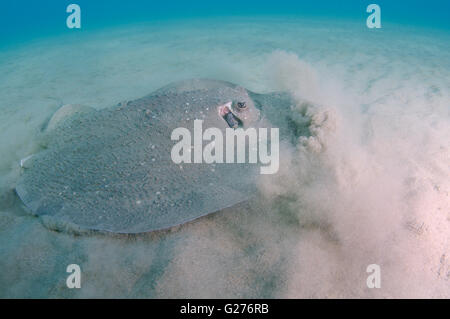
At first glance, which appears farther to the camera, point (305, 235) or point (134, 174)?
point (134, 174)

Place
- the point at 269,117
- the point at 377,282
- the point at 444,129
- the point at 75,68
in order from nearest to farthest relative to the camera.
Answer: the point at 377,282 → the point at 269,117 → the point at 444,129 → the point at 75,68

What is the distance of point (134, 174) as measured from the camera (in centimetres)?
360

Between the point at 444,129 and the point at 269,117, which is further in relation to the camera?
the point at 444,129

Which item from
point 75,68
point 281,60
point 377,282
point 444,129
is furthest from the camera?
point 75,68

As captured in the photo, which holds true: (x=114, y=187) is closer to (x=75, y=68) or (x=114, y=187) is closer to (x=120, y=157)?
(x=120, y=157)

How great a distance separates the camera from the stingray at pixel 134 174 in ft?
10.7

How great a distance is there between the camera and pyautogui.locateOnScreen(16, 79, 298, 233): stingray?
3252mm

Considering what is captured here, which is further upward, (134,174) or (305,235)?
(134,174)

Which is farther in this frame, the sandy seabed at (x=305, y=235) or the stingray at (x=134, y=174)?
the stingray at (x=134, y=174)

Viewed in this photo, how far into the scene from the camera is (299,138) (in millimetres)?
4398

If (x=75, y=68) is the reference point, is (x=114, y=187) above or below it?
below

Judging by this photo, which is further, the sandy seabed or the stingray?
the stingray
